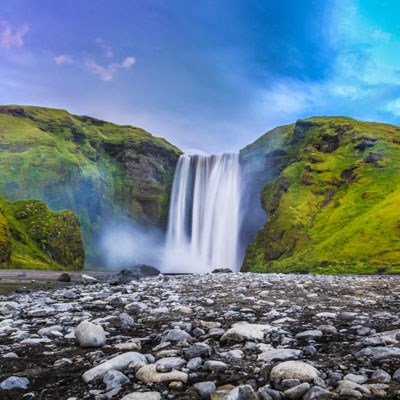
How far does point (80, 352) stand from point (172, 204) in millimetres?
103744

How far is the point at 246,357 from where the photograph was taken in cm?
469

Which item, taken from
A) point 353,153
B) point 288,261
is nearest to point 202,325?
point 288,261

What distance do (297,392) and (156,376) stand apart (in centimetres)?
151

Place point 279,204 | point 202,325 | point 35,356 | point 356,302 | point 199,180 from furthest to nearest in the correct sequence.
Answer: point 199,180, point 279,204, point 356,302, point 202,325, point 35,356

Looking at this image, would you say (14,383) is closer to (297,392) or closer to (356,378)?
(297,392)

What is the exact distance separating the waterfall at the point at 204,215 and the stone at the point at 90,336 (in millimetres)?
78362

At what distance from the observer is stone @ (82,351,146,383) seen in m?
4.05

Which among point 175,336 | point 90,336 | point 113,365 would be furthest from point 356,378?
point 90,336

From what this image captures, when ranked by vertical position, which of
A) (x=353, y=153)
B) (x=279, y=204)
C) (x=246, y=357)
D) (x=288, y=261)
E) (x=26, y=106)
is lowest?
(x=288, y=261)

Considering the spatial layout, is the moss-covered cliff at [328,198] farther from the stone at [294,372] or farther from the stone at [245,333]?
the stone at [294,372]

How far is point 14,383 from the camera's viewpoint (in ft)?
12.7

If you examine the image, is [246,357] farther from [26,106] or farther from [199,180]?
[26,106]

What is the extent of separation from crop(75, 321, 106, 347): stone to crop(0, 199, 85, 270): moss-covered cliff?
46.2m

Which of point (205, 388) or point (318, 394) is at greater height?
point (318, 394)
